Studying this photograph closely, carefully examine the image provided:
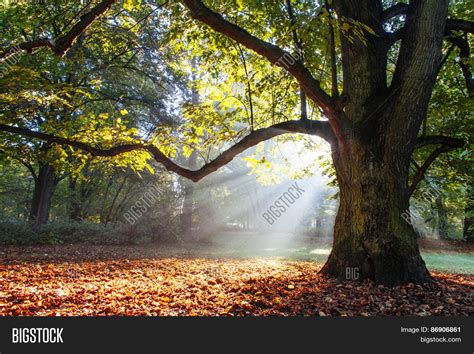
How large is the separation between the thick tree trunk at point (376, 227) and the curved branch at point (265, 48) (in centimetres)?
108

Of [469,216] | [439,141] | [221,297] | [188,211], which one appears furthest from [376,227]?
[469,216]

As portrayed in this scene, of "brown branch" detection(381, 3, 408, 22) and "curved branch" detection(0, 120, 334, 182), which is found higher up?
"brown branch" detection(381, 3, 408, 22)

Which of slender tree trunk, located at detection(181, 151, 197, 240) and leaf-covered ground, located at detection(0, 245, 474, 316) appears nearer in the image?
leaf-covered ground, located at detection(0, 245, 474, 316)

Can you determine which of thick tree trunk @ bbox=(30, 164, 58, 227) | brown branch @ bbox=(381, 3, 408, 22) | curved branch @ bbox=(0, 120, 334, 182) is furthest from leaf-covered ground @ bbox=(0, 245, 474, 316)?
thick tree trunk @ bbox=(30, 164, 58, 227)

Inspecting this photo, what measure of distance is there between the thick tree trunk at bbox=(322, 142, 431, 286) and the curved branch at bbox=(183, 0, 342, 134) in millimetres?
1077

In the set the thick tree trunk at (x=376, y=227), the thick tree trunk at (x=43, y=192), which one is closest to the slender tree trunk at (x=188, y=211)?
the thick tree trunk at (x=43, y=192)

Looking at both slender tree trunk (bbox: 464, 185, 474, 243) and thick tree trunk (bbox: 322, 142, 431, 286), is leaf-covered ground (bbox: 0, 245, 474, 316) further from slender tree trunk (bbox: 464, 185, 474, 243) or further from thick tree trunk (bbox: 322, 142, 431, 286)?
slender tree trunk (bbox: 464, 185, 474, 243)

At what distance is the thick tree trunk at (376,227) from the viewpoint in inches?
197

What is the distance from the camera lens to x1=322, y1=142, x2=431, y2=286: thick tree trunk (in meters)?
4.99

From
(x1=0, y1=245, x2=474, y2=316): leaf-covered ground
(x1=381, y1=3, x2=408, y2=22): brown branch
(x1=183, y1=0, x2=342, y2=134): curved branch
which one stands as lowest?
(x1=0, y1=245, x2=474, y2=316): leaf-covered ground

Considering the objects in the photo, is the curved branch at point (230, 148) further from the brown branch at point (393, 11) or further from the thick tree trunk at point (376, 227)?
the brown branch at point (393, 11)

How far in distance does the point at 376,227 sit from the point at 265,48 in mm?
3515

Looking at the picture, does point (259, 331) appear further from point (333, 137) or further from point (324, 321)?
point (333, 137)

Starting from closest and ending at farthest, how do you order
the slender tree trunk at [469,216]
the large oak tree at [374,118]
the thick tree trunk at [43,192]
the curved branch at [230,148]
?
the large oak tree at [374,118], the curved branch at [230,148], the thick tree trunk at [43,192], the slender tree trunk at [469,216]
